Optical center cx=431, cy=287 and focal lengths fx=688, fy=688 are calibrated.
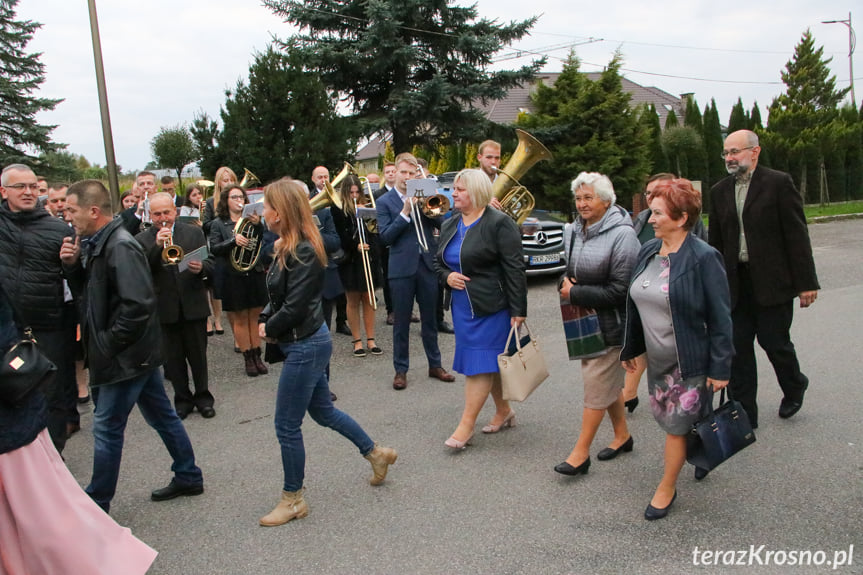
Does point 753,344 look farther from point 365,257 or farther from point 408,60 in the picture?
point 408,60

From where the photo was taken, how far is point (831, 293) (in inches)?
364

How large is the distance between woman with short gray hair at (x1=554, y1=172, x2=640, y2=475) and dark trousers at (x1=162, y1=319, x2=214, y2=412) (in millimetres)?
3203

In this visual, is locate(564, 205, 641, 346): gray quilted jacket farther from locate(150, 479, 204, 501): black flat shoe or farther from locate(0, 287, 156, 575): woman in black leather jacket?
locate(0, 287, 156, 575): woman in black leather jacket

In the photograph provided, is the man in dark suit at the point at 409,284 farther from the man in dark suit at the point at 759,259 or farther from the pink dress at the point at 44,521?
the pink dress at the point at 44,521

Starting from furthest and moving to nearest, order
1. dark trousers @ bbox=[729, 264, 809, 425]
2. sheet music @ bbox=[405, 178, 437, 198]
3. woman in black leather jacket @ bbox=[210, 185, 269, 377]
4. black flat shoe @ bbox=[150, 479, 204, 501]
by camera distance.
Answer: woman in black leather jacket @ bbox=[210, 185, 269, 377] < sheet music @ bbox=[405, 178, 437, 198] < dark trousers @ bbox=[729, 264, 809, 425] < black flat shoe @ bbox=[150, 479, 204, 501]

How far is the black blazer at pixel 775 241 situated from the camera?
14.8 feet

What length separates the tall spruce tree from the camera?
16.3 metres

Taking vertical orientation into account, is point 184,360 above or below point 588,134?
below

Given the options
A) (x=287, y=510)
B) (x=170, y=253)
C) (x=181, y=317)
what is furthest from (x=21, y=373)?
(x=181, y=317)

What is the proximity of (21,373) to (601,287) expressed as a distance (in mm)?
2981

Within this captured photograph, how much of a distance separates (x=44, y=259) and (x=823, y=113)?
2800 cm

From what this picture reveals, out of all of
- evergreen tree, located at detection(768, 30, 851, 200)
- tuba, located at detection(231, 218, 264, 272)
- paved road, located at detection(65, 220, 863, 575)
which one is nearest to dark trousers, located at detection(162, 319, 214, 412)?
paved road, located at detection(65, 220, 863, 575)

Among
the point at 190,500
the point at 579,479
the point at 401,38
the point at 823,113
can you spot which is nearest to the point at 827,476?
the point at 579,479

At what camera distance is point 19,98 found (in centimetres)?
2284
